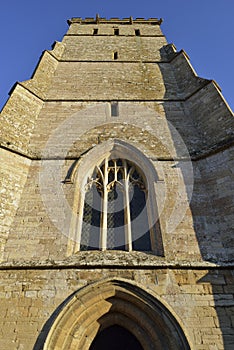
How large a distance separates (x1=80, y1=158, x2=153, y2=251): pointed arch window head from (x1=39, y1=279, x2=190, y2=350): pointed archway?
105 centimetres

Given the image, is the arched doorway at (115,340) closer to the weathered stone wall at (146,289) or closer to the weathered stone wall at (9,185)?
the weathered stone wall at (146,289)

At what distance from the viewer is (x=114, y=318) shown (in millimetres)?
4492

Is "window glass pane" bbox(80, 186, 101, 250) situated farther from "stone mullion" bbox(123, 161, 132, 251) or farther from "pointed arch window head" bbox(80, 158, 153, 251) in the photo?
"stone mullion" bbox(123, 161, 132, 251)

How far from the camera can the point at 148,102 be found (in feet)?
27.7

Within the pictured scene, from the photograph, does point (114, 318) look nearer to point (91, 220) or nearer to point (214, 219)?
point (91, 220)

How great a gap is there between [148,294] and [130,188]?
2.66 meters

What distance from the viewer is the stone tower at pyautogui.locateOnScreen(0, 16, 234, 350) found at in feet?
13.6

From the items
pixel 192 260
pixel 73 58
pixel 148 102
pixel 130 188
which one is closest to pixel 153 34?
pixel 73 58

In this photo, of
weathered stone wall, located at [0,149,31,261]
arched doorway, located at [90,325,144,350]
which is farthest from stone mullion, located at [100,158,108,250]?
weathered stone wall, located at [0,149,31,261]

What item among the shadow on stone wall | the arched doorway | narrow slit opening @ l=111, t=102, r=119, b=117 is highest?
narrow slit opening @ l=111, t=102, r=119, b=117

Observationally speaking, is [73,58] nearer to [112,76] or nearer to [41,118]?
[112,76]

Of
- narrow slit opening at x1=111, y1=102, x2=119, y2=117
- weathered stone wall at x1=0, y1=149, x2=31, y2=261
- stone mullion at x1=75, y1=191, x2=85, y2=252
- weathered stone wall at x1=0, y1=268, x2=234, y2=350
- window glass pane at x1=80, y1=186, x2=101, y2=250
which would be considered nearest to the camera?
weathered stone wall at x1=0, y1=268, x2=234, y2=350

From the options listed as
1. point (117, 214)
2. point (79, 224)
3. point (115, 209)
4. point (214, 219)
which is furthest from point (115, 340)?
point (214, 219)

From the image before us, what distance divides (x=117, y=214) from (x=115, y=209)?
0.44ft
